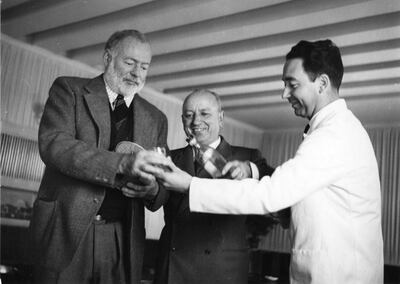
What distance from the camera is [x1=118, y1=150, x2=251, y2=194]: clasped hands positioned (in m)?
1.80

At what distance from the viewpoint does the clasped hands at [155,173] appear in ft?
5.91

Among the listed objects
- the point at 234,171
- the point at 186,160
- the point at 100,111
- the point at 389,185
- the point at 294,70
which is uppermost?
the point at 389,185

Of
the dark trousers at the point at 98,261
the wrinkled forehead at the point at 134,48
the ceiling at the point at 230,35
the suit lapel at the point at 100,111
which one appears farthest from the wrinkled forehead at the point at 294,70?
the ceiling at the point at 230,35

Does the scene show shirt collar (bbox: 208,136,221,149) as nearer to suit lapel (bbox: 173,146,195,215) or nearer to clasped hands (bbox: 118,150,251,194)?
suit lapel (bbox: 173,146,195,215)

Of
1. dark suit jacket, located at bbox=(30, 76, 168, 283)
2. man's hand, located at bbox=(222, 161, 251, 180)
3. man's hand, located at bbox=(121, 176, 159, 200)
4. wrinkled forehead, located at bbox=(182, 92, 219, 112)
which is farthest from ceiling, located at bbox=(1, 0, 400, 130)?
man's hand, located at bbox=(121, 176, 159, 200)

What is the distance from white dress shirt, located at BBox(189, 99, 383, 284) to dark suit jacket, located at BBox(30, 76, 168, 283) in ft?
1.56

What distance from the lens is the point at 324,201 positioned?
5.62ft

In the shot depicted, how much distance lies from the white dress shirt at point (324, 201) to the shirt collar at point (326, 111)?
0.14 feet

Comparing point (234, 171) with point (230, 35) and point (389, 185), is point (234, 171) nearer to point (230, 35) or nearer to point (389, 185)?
point (230, 35)

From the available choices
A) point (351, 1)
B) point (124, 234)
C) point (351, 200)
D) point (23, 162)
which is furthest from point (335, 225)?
point (23, 162)

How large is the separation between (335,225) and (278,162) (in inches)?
373

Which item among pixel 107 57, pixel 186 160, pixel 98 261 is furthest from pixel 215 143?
pixel 98 261

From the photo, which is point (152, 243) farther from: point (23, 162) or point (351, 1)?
point (351, 1)

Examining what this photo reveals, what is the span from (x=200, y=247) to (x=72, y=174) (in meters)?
0.84
